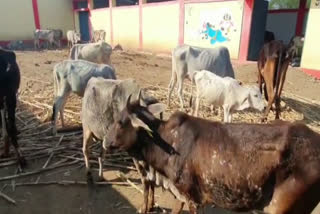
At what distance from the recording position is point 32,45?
965 inches

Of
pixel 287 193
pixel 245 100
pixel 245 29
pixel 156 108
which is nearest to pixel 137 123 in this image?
pixel 156 108

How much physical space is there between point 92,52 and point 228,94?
18.0 ft

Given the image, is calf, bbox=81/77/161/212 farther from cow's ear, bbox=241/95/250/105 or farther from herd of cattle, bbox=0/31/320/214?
cow's ear, bbox=241/95/250/105

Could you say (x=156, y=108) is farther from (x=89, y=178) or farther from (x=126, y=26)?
(x=126, y=26)

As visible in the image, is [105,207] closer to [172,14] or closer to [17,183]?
[17,183]

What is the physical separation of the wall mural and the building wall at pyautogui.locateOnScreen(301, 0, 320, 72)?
10.4ft

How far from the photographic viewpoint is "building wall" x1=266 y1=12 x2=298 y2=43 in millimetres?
17094

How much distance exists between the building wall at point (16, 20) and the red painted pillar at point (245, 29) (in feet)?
61.9

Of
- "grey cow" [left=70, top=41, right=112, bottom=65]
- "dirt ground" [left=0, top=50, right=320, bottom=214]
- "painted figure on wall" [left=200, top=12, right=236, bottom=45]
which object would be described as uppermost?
"painted figure on wall" [left=200, top=12, right=236, bottom=45]

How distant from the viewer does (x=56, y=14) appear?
1014 inches

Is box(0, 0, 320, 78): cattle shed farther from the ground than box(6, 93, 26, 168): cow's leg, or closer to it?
farther from the ground

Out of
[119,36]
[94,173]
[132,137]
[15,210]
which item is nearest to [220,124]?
[132,137]

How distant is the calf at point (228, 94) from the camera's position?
17.0ft

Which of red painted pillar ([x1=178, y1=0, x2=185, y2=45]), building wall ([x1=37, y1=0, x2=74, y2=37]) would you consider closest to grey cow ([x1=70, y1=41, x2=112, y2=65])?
red painted pillar ([x1=178, y1=0, x2=185, y2=45])
